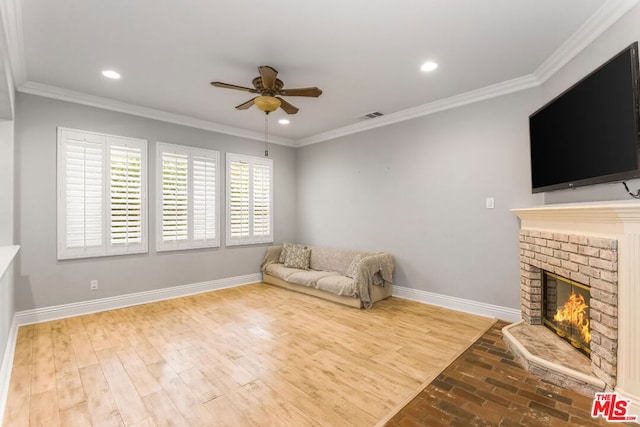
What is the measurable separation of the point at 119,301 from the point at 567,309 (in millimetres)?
5144

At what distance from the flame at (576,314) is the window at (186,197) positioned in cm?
461

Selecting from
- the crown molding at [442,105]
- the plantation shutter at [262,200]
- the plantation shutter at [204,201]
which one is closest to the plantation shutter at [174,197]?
the plantation shutter at [204,201]

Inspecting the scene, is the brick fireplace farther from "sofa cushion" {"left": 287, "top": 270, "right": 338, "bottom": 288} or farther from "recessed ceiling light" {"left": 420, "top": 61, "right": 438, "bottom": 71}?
"sofa cushion" {"left": 287, "top": 270, "right": 338, "bottom": 288}

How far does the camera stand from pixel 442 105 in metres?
3.96

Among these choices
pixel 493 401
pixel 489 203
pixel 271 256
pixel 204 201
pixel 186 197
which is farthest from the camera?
pixel 271 256

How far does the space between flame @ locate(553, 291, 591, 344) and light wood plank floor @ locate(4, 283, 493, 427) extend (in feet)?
2.67

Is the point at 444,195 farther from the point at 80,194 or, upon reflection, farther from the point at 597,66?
the point at 80,194

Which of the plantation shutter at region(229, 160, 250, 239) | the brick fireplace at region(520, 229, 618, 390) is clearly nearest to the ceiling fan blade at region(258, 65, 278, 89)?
the plantation shutter at region(229, 160, 250, 239)

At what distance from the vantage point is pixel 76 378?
7.64ft

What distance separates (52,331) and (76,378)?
138 centimetres

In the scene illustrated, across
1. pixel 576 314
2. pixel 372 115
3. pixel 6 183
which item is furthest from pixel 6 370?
pixel 372 115

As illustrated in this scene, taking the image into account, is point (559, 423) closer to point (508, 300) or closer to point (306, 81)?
point (508, 300)

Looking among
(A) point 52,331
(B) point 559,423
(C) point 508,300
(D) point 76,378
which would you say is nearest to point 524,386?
(B) point 559,423

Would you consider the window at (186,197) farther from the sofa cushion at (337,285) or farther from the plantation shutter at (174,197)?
the sofa cushion at (337,285)
